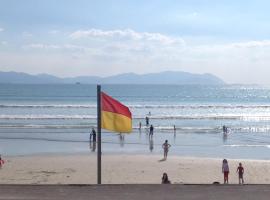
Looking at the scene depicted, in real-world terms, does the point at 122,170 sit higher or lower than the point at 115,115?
lower

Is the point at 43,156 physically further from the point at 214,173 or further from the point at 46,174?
the point at 214,173

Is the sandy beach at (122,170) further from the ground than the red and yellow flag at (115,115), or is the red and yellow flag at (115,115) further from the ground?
the red and yellow flag at (115,115)

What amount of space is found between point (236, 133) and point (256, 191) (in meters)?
37.7

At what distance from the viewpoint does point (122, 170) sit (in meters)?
24.6

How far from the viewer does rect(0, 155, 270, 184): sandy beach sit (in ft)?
72.0

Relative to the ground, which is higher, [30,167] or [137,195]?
[137,195]

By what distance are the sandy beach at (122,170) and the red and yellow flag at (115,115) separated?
28.3ft

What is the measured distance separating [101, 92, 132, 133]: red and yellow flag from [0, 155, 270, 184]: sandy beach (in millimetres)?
8624

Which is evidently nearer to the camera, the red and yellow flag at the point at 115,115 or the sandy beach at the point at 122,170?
the red and yellow flag at the point at 115,115

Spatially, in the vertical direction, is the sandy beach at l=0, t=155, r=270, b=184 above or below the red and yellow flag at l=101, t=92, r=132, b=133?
below

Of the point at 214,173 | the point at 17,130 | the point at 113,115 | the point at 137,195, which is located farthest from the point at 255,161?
the point at 17,130

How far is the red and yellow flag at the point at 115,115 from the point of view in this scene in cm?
1273

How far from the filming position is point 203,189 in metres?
11.0

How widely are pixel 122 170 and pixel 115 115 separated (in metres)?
12.2
